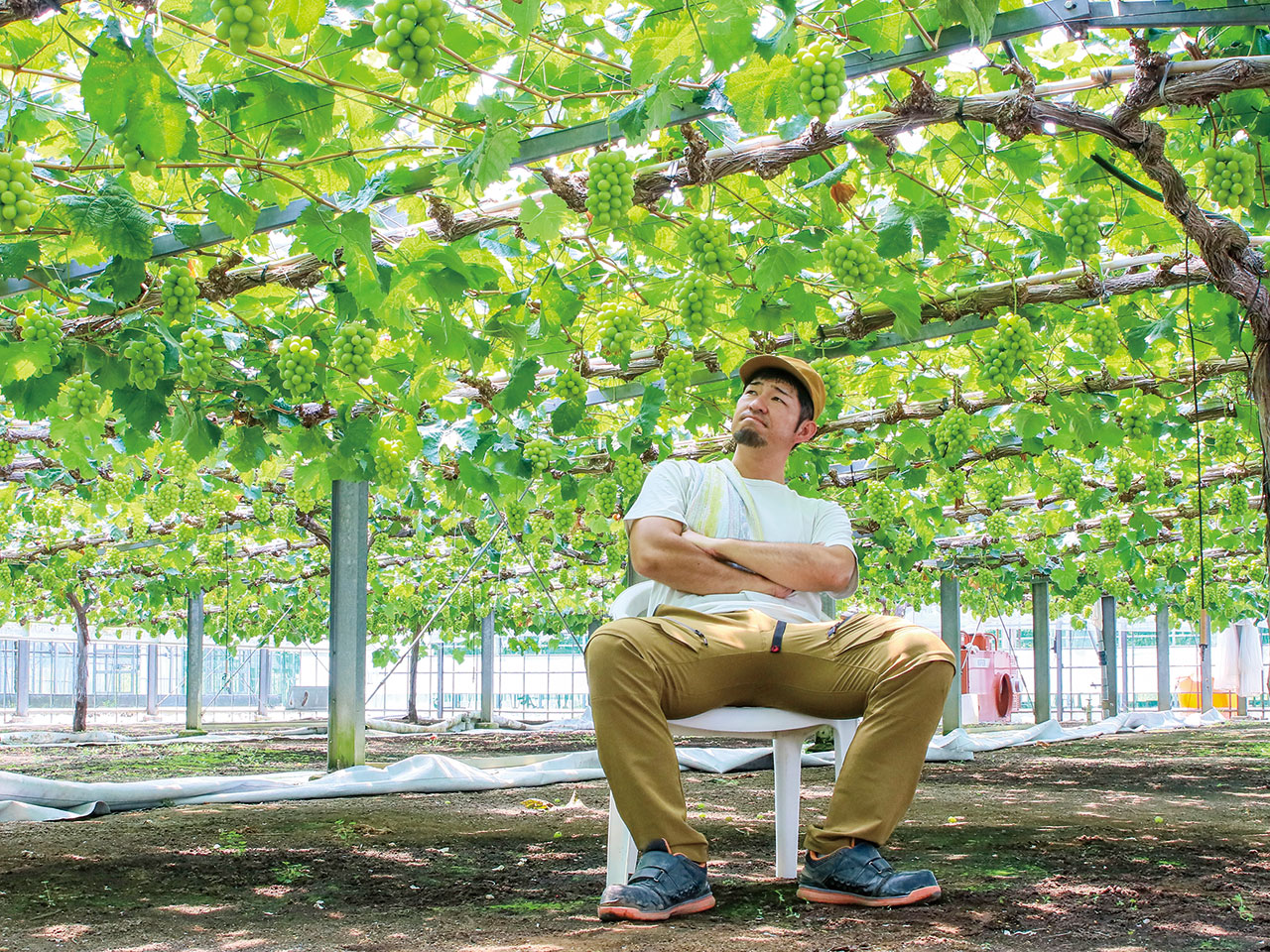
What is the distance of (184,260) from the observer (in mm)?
4082

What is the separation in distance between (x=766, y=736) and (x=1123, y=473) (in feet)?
21.5

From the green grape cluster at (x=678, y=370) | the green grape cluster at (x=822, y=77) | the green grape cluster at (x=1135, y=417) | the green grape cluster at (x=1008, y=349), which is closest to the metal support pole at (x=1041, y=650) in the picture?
the green grape cluster at (x=1135, y=417)

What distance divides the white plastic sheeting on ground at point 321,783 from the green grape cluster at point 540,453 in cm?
165

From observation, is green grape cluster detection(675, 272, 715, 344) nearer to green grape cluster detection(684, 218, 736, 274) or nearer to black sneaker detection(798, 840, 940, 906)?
green grape cluster detection(684, 218, 736, 274)

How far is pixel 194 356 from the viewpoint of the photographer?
449 cm

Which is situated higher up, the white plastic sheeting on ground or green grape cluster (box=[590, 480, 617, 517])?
green grape cluster (box=[590, 480, 617, 517])

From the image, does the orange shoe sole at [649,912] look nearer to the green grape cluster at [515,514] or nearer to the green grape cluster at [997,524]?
the green grape cluster at [515,514]

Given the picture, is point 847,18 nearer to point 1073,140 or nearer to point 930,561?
point 1073,140

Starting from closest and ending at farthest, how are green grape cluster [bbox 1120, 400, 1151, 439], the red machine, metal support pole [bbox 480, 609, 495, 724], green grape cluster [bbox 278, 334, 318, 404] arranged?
1. green grape cluster [bbox 278, 334, 318, 404]
2. green grape cluster [bbox 1120, 400, 1151, 439]
3. metal support pole [bbox 480, 609, 495, 724]
4. the red machine

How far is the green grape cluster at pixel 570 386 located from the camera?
16.5ft

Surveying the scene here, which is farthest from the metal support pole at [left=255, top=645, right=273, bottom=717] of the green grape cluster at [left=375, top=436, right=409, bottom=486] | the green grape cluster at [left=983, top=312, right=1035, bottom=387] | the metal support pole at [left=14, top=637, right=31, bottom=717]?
the green grape cluster at [left=983, top=312, right=1035, bottom=387]

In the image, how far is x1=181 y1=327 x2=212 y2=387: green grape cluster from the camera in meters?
4.48

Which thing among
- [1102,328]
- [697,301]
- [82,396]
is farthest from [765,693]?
[82,396]

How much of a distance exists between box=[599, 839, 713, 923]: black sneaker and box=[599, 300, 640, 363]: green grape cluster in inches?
90.0
